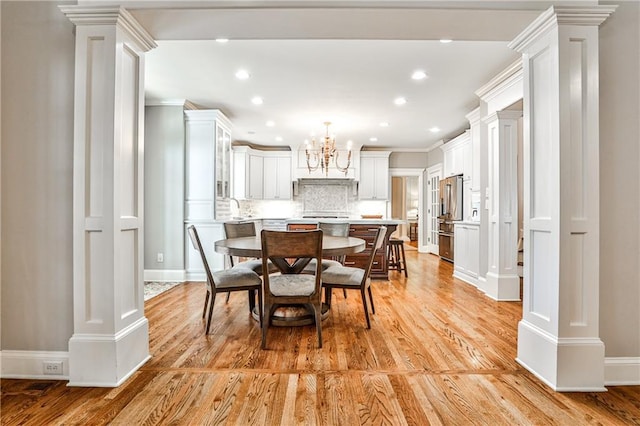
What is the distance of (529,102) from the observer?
2141 millimetres

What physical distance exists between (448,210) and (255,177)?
4287mm

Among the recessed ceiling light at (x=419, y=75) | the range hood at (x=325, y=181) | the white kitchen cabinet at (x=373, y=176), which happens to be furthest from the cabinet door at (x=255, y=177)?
the recessed ceiling light at (x=419, y=75)

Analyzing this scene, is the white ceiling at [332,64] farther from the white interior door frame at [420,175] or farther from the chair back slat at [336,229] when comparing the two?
the chair back slat at [336,229]

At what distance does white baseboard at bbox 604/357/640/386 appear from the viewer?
1943 mm

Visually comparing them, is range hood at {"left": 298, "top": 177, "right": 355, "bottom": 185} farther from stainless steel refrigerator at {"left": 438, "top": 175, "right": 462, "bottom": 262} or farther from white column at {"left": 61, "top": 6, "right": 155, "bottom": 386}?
white column at {"left": 61, "top": 6, "right": 155, "bottom": 386}

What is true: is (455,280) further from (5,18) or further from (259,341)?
(5,18)

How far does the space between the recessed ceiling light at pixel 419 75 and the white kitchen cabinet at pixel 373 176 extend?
13.1 feet

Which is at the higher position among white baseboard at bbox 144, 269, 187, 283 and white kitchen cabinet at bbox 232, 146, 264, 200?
white kitchen cabinet at bbox 232, 146, 264, 200

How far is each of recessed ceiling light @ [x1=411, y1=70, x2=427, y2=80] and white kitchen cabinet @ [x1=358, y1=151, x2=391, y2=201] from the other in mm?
3997

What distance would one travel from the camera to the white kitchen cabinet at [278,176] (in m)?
7.91

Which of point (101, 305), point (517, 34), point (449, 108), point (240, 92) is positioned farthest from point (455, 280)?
point (101, 305)

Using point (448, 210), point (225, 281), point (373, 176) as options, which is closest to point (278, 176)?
point (373, 176)

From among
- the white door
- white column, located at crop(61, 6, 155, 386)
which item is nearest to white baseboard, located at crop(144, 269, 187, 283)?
white column, located at crop(61, 6, 155, 386)

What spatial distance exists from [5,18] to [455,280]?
546 centimetres
